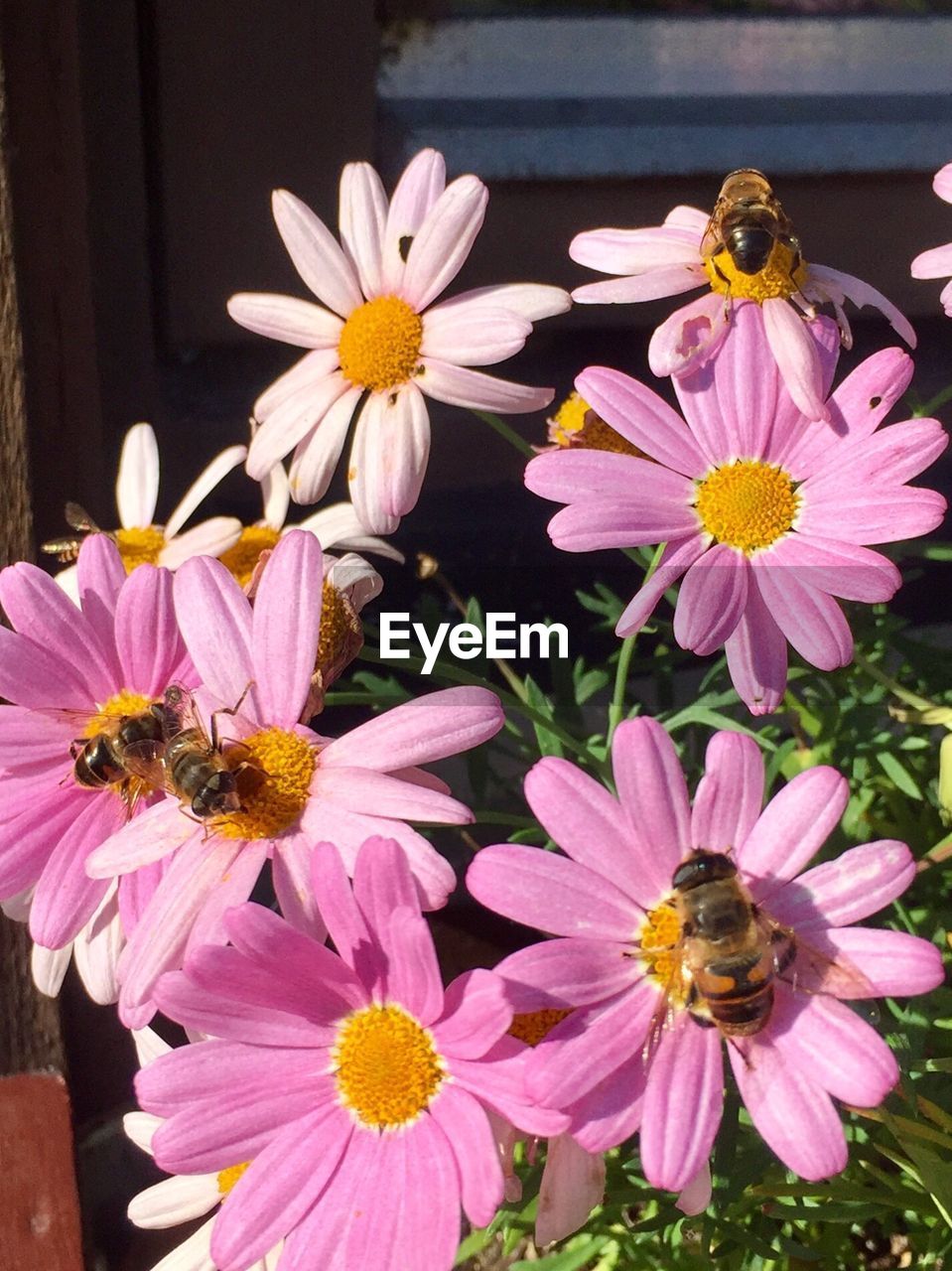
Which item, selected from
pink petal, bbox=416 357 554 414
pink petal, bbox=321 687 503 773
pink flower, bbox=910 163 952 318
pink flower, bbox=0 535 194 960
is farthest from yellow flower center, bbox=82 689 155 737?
pink flower, bbox=910 163 952 318

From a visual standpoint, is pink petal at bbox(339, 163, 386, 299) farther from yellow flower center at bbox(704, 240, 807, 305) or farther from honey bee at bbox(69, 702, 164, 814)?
honey bee at bbox(69, 702, 164, 814)

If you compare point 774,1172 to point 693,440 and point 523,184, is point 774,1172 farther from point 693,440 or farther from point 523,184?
point 523,184

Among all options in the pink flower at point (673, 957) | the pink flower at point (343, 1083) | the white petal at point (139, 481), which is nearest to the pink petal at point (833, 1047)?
the pink flower at point (673, 957)

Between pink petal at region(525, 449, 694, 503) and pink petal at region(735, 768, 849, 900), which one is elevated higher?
pink petal at region(525, 449, 694, 503)

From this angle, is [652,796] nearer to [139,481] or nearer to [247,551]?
[247,551]

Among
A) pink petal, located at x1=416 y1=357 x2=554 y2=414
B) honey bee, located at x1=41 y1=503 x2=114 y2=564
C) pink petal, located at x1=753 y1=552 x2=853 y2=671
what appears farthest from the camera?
honey bee, located at x1=41 y1=503 x2=114 y2=564

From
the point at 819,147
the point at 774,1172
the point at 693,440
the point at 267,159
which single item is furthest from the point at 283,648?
the point at 819,147
